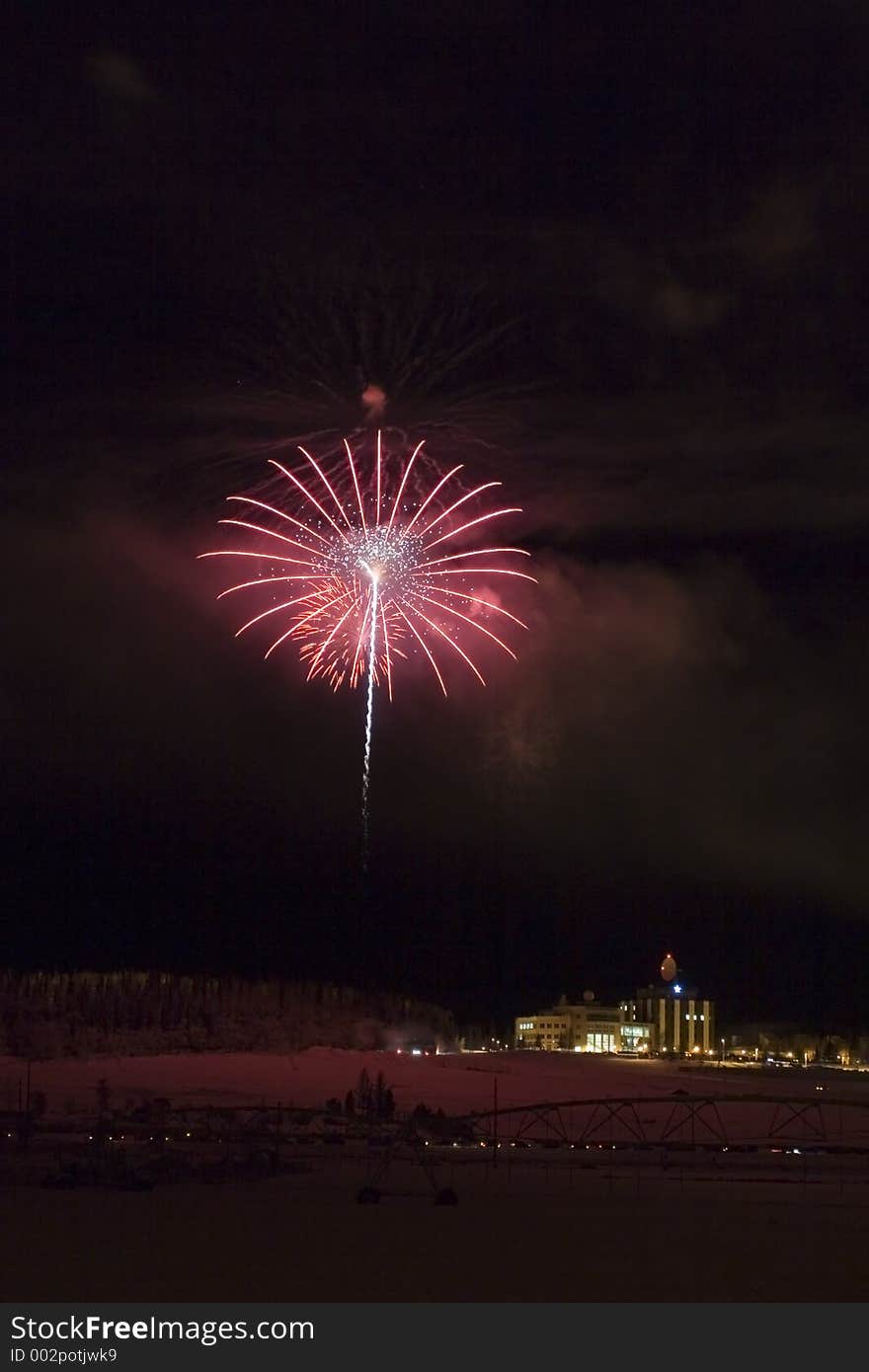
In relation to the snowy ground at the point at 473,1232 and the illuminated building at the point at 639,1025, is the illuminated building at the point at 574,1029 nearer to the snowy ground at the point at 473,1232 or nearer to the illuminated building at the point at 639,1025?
the illuminated building at the point at 639,1025

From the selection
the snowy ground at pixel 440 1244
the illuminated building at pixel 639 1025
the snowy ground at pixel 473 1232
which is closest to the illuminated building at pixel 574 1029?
the illuminated building at pixel 639 1025

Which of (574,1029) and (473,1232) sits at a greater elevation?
(574,1029)

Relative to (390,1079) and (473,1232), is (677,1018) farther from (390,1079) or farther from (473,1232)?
(473,1232)

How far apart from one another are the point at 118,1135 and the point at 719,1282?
2293 centimetres

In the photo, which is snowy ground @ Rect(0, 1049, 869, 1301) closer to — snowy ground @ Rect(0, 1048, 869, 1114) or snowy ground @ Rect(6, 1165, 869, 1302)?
snowy ground @ Rect(6, 1165, 869, 1302)

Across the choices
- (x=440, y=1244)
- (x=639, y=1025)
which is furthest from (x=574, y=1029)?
(x=440, y=1244)

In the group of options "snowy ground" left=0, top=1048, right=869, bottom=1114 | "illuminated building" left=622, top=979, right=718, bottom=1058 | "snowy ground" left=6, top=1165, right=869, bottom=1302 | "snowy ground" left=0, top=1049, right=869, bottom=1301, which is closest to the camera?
"snowy ground" left=6, top=1165, right=869, bottom=1302

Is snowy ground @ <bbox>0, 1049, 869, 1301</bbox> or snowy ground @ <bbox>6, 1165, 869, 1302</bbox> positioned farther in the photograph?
snowy ground @ <bbox>0, 1049, 869, 1301</bbox>

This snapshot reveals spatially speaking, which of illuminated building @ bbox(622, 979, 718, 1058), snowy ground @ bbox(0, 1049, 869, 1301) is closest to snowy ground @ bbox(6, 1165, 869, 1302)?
snowy ground @ bbox(0, 1049, 869, 1301)
